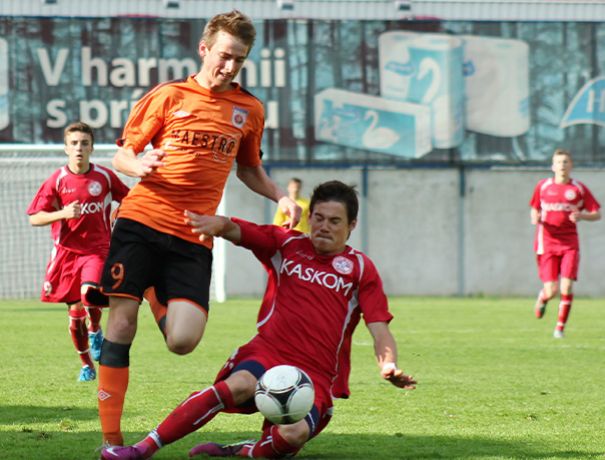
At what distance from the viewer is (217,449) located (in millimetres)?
5809

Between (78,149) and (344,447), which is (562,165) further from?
(344,447)

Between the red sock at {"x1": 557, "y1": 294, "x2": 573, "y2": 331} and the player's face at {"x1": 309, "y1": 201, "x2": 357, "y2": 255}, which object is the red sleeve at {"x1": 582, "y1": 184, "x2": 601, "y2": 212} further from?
the player's face at {"x1": 309, "y1": 201, "x2": 357, "y2": 255}

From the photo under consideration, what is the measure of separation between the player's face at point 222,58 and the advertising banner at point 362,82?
20478 millimetres

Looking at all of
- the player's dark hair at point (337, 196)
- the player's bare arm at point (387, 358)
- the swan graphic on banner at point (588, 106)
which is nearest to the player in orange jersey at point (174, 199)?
the player's dark hair at point (337, 196)

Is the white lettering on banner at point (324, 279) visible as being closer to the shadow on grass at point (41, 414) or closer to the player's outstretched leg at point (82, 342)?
the shadow on grass at point (41, 414)

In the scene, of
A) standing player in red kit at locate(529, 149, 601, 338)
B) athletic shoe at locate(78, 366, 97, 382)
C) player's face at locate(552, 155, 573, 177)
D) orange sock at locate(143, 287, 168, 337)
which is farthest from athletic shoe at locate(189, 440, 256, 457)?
player's face at locate(552, 155, 573, 177)

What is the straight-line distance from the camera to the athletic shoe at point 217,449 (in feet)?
19.0

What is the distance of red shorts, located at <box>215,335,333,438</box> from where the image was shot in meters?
5.70

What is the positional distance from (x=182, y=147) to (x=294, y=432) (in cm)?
142

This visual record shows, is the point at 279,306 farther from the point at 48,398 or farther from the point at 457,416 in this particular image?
the point at 48,398

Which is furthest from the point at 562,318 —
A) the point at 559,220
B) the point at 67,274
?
the point at 67,274

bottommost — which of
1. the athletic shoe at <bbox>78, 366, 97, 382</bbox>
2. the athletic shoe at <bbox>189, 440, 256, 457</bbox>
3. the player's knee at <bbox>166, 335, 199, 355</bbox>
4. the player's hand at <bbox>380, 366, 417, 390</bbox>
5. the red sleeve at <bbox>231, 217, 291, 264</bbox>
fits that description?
the athletic shoe at <bbox>78, 366, 97, 382</bbox>

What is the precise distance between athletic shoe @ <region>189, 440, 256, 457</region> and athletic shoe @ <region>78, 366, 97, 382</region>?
353 centimetres

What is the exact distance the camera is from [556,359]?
37.4 feet
